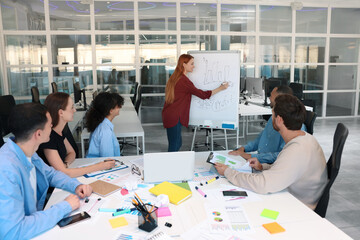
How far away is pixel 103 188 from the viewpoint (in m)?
1.96

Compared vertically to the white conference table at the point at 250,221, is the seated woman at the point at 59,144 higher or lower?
higher

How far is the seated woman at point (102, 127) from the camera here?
2811 millimetres

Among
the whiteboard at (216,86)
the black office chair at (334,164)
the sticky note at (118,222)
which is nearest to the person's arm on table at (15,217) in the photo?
the sticky note at (118,222)

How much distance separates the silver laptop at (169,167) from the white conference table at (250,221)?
201 millimetres

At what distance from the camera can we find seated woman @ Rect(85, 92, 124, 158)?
2.81 metres

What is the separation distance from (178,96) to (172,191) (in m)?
2.37

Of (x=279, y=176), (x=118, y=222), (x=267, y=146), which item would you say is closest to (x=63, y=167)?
(x=118, y=222)

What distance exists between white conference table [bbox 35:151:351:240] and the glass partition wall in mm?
6212

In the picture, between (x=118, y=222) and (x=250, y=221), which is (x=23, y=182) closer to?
(x=118, y=222)

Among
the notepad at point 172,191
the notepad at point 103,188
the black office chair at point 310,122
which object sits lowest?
the notepad at point 103,188

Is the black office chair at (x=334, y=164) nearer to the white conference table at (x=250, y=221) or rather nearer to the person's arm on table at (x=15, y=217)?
the white conference table at (x=250, y=221)

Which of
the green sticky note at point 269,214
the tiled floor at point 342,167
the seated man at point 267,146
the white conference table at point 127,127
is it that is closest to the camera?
the green sticky note at point 269,214

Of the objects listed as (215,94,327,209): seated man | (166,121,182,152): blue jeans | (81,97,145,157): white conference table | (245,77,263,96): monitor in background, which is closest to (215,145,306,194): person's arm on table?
(215,94,327,209): seated man

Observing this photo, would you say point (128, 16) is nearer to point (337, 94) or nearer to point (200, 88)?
point (200, 88)
